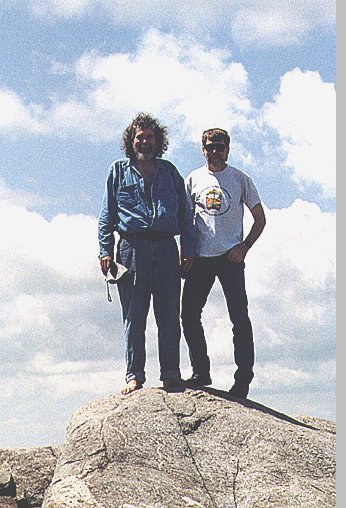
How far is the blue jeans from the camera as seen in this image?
10.4 meters

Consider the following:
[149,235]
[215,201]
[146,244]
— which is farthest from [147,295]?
[215,201]

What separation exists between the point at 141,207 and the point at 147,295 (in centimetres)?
106

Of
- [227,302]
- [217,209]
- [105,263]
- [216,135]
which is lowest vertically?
[227,302]

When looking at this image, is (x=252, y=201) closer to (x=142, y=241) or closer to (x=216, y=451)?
(x=142, y=241)

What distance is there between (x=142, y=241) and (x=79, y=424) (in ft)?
7.43

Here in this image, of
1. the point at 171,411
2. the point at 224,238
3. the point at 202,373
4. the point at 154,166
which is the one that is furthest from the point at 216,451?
the point at 154,166

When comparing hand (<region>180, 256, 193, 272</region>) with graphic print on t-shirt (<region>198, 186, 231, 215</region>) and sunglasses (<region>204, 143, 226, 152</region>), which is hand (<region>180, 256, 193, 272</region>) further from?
sunglasses (<region>204, 143, 226, 152</region>)

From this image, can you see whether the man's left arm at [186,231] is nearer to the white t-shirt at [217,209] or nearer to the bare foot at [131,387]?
the white t-shirt at [217,209]

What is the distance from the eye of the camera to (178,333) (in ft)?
34.4

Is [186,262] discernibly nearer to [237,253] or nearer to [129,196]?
[237,253]

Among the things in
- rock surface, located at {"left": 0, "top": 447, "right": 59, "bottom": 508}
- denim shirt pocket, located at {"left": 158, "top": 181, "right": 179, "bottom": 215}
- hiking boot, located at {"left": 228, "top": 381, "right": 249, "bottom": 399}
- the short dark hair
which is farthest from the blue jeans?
rock surface, located at {"left": 0, "top": 447, "right": 59, "bottom": 508}

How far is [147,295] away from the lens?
34.2ft

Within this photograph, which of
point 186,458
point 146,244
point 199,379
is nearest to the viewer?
point 186,458

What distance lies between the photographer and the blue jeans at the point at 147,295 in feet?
34.0
